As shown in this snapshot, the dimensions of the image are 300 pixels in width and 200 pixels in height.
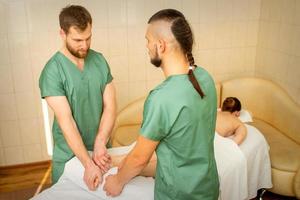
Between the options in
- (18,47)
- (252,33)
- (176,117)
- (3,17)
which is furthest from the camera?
→ (252,33)

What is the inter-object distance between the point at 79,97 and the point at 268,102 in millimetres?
2070

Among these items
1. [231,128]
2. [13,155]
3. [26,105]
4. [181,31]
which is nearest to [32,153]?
[13,155]

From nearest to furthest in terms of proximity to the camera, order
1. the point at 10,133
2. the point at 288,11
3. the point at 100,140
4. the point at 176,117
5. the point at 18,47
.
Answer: the point at 176,117 < the point at 100,140 < the point at 18,47 < the point at 288,11 < the point at 10,133

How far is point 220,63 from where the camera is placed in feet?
10.8

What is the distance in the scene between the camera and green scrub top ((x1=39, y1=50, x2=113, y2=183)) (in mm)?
1605

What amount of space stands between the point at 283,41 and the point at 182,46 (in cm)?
211

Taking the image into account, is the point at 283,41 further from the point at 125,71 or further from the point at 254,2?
the point at 125,71

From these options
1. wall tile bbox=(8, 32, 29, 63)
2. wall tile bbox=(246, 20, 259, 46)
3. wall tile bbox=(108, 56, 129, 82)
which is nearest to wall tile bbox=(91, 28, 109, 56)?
wall tile bbox=(108, 56, 129, 82)

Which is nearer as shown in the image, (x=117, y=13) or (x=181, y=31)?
(x=181, y=31)

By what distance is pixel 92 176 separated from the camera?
5.01ft

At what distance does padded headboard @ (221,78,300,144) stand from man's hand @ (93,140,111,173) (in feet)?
5.95

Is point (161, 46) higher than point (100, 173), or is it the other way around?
point (161, 46)

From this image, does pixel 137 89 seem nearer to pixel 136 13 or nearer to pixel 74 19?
pixel 136 13

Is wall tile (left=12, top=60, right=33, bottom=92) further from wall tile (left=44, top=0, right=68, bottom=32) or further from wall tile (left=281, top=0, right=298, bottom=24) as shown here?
wall tile (left=281, top=0, right=298, bottom=24)
